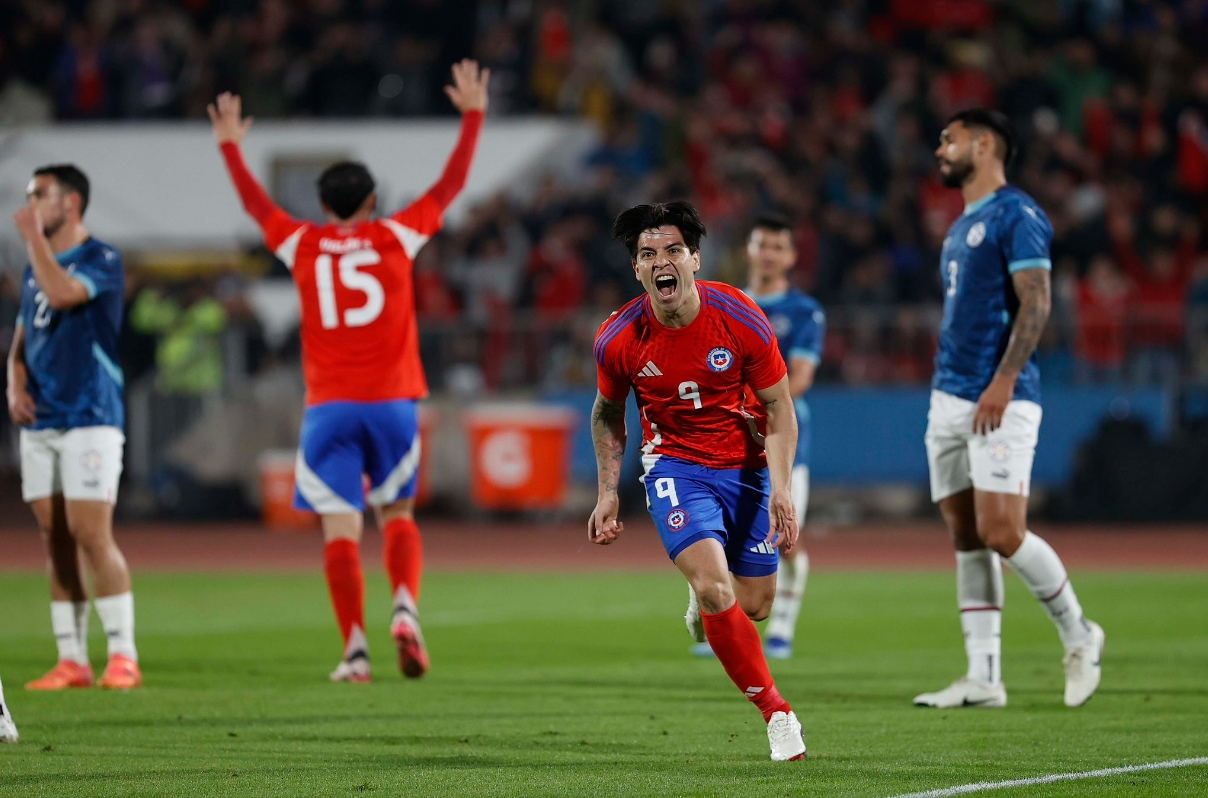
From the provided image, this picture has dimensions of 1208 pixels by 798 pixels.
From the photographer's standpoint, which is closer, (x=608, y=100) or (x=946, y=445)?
(x=946, y=445)

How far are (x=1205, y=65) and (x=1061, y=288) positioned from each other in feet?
15.8

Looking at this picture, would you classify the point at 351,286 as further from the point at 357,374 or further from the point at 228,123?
the point at 228,123

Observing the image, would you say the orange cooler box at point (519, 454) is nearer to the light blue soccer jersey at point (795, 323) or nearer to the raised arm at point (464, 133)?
the light blue soccer jersey at point (795, 323)

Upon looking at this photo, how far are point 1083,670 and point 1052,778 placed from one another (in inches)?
85.1

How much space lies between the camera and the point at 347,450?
8.87m

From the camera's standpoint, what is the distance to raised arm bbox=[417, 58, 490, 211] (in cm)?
906

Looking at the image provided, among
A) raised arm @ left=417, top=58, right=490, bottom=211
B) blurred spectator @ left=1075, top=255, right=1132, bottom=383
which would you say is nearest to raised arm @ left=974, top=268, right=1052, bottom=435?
raised arm @ left=417, top=58, right=490, bottom=211

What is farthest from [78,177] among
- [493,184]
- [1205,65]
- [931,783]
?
[1205,65]

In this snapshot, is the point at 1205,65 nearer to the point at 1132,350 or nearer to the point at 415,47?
the point at 1132,350

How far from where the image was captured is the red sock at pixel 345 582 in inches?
347

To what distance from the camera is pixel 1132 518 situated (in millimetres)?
19375

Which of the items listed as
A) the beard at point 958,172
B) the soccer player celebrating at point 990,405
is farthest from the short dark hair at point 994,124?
the beard at point 958,172

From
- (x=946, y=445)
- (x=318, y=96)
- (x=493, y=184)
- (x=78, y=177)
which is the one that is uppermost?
(x=318, y=96)

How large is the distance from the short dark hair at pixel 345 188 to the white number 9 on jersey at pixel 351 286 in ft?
0.97
